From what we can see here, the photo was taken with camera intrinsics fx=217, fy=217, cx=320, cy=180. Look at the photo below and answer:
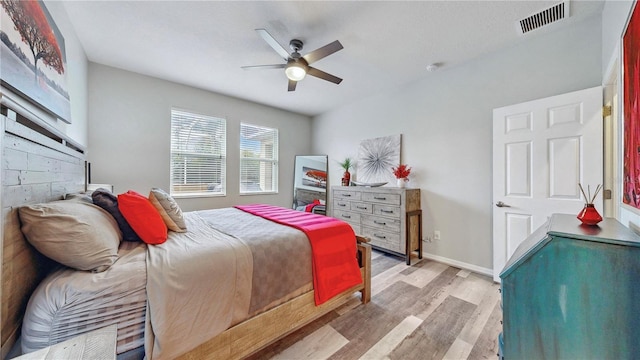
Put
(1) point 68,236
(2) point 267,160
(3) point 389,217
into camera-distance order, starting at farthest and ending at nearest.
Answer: (2) point 267,160
(3) point 389,217
(1) point 68,236

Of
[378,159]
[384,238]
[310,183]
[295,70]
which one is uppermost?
[295,70]

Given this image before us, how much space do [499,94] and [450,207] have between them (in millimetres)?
1442

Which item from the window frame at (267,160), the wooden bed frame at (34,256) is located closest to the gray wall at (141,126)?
the window frame at (267,160)

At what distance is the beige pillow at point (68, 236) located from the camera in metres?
0.93

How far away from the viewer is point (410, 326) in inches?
66.9

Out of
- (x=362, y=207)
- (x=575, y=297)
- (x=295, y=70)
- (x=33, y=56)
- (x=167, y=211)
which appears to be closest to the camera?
(x=575, y=297)

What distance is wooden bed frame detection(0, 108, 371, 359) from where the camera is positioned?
842 millimetres

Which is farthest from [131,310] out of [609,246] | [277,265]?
[609,246]

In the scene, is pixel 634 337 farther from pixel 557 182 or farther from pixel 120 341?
pixel 120 341

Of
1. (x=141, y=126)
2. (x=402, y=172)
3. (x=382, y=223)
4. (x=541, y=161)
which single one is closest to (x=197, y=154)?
(x=141, y=126)

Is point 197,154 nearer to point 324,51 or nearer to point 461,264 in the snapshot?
point 324,51

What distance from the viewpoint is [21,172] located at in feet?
3.22

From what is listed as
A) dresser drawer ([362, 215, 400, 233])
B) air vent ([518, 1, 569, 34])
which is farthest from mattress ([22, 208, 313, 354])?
air vent ([518, 1, 569, 34])

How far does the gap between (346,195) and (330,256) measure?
1.96 meters
